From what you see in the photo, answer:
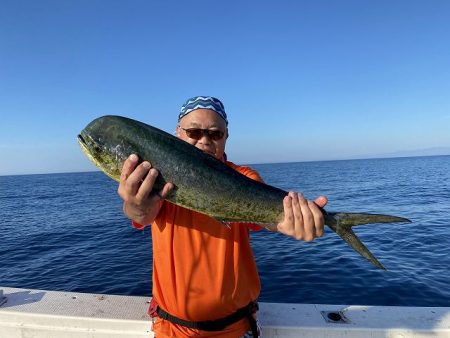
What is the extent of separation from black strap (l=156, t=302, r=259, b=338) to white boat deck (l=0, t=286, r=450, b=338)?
104 cm

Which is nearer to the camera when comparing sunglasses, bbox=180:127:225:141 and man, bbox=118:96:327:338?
man, bbox=118:96:327:338

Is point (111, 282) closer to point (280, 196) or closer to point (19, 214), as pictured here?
point (280, 196)

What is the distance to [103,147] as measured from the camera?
2975mm

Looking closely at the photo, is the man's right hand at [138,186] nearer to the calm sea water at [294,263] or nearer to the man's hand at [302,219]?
the man's hand at [302,219]

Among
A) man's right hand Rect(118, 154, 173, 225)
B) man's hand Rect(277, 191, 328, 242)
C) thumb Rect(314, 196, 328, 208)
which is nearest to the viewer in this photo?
man's right hand Rect(118, 154, 173, 225)

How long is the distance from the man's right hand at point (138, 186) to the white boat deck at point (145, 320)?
2069 millimetres

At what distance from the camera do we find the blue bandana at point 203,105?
351 cm

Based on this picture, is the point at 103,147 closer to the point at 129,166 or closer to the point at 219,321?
the point at 129,166

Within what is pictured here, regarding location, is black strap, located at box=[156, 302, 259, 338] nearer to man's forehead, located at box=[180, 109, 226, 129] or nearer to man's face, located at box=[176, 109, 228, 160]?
man's face, located at box=[176, 109, 228, 160]

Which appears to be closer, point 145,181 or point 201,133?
point 145,181

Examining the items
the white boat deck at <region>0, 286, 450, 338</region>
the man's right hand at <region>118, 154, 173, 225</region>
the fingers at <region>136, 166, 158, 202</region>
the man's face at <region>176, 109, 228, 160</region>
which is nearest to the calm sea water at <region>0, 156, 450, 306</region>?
the white boat deck at <region>0, 286, 450, 338</region>

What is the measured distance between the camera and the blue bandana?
351cm

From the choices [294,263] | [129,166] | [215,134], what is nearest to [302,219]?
[215,134]

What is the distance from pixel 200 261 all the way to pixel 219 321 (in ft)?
1.91
